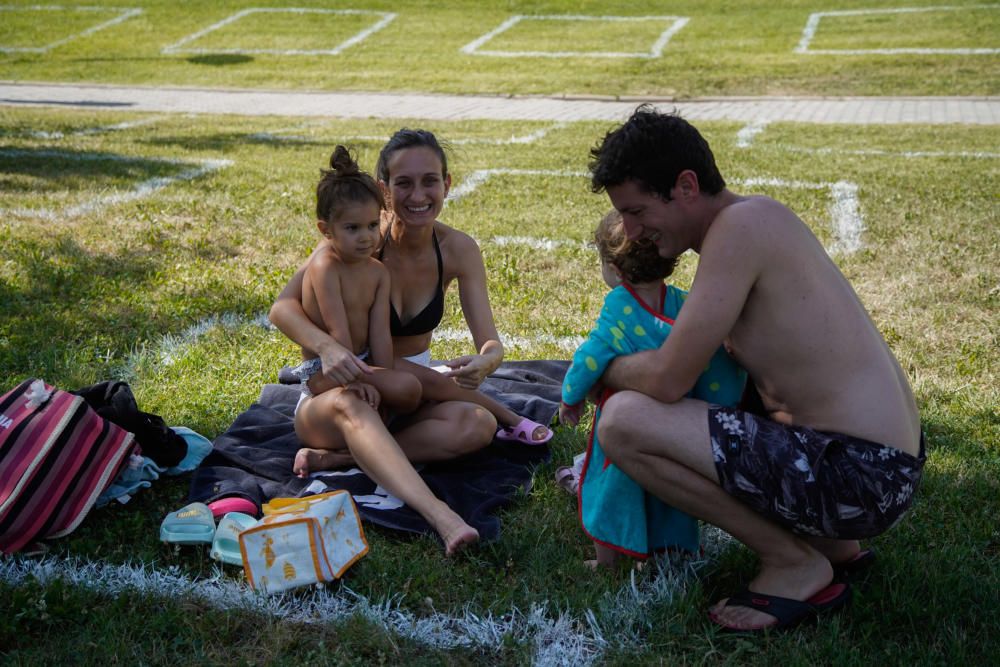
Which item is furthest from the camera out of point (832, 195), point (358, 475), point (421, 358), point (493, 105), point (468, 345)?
point (493, 105)

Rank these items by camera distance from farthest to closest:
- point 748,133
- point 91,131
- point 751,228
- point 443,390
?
point 748,133, point 91,131, point 443,390, point 751,228

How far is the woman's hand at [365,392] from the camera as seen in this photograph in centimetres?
353

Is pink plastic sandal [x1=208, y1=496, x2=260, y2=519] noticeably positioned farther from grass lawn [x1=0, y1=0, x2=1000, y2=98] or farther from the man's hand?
grass lawn [x1=0, y1=0, x2=1000, y2=98]

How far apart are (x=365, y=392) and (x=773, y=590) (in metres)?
1.59

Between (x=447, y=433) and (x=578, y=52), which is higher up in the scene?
(x=447, y=433)

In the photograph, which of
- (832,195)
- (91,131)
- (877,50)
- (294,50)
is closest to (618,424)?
(832,195)

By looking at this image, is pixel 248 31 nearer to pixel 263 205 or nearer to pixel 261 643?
pixel 263 205

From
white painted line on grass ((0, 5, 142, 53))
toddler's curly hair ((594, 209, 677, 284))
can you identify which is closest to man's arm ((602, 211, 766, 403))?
toddler's curly hair ((594, 209, 677, 284))

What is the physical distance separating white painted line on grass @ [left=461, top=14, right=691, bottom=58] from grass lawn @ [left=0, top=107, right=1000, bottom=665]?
10732 mm

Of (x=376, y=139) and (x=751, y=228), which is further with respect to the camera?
(x=376, y=139)

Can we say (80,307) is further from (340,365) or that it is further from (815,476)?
(815,476)

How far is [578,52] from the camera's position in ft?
71.9

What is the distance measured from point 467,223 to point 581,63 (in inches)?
551

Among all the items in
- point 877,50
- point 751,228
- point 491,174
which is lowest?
point 877,50
